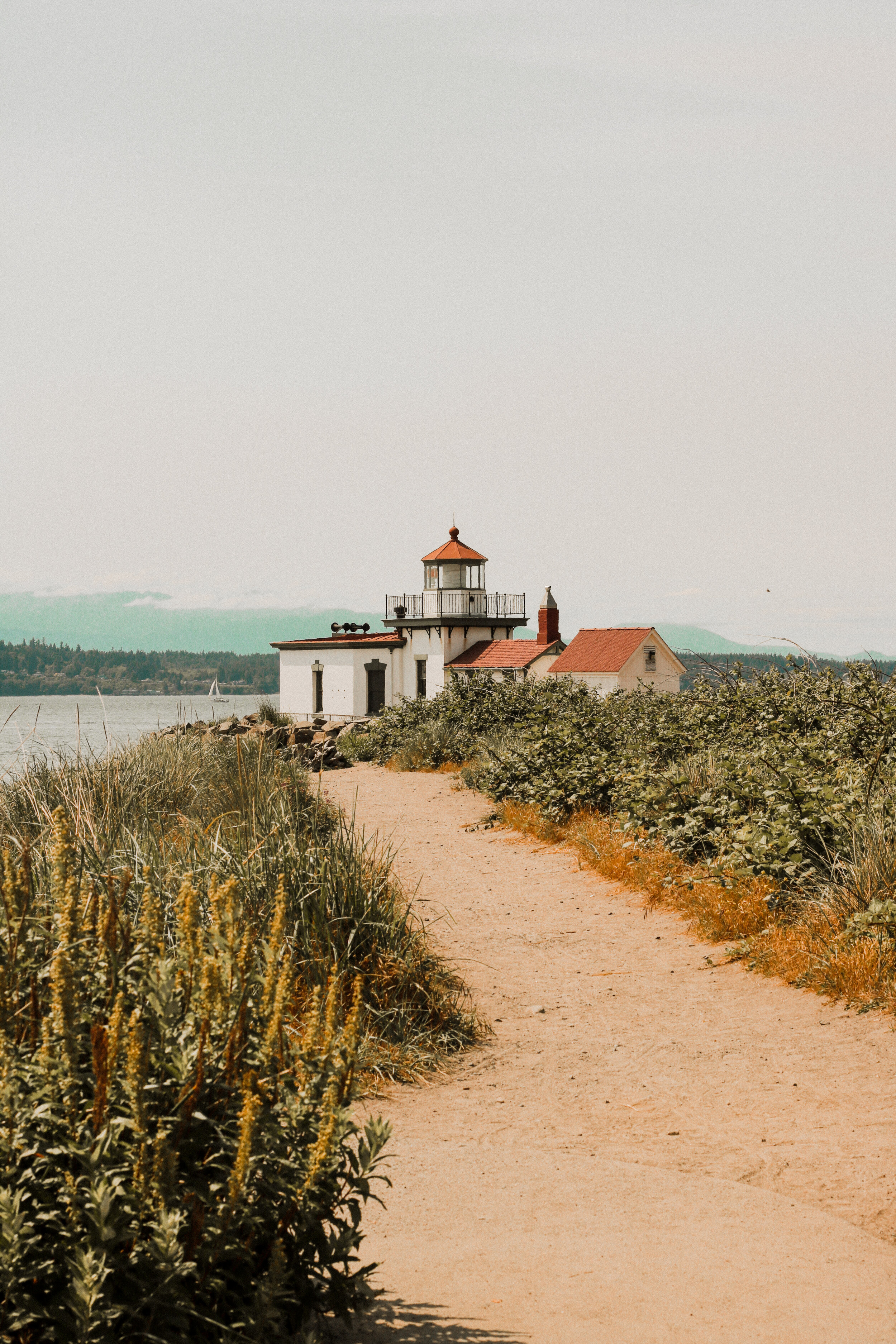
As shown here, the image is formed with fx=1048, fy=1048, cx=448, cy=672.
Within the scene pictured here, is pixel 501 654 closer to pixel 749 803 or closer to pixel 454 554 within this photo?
pixel 454 554

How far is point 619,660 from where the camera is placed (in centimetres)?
3628

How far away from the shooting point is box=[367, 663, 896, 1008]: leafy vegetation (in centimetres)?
671

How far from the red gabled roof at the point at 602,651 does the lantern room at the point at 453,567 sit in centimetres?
442

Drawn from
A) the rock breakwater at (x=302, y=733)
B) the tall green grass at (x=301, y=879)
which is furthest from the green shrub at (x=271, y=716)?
the tall green grass at (x=301, y=879)

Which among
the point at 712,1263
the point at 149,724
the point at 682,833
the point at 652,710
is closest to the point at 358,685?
the point at 149,724

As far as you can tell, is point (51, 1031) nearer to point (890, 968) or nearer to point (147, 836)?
point (147, 836)

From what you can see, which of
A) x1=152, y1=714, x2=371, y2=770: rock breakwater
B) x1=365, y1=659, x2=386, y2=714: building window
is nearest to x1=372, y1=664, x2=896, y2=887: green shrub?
x1=152, y1=714, x2=371, y2=770: rock breakwater

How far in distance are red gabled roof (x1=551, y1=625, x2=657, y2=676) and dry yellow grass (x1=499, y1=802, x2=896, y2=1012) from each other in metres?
25.9

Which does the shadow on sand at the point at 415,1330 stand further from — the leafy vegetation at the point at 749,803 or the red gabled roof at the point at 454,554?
the red gabled roof at the point at 454,554

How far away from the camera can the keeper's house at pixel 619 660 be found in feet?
119

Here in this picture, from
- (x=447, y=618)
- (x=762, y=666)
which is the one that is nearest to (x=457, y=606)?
(x=447, y=618)

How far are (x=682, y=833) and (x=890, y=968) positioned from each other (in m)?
2.97

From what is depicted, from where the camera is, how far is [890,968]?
6090mm

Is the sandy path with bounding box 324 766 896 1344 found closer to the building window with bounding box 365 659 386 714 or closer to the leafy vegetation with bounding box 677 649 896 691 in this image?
the leafy vegetation with bounding box 677 649 896 691
